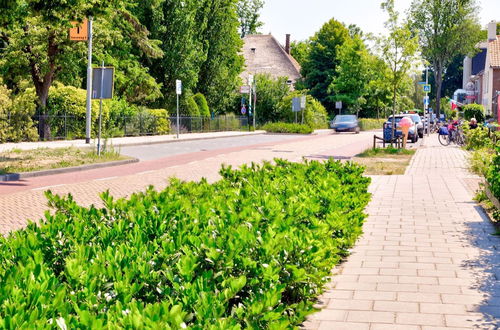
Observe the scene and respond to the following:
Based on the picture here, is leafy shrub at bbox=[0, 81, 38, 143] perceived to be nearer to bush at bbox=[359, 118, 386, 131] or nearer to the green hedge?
the green hedge

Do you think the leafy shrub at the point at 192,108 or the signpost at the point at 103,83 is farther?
the leafy shrub at the point at 192,108

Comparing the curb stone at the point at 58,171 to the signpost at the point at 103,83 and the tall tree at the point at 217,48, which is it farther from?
the tall tree at the point at 217,48

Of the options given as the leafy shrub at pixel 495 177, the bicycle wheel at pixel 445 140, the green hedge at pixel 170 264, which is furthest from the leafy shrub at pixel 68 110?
the green hedge at pixel 170 264

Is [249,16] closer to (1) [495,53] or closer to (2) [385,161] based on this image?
(1) [495,53]

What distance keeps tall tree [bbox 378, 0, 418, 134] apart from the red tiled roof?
4229 cm

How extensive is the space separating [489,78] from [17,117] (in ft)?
167

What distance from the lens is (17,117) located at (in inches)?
1174

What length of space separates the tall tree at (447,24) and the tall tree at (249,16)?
779 inches

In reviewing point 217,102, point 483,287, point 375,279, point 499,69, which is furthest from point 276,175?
point 499,69

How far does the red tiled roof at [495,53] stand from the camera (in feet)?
214

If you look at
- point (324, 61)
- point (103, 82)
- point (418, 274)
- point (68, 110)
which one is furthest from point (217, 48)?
point (418, 274)

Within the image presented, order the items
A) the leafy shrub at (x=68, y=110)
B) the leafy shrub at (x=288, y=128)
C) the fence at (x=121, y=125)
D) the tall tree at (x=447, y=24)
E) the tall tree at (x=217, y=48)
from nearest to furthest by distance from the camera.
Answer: the fence at (x=121, y=125)
the leafy shrub at (x=68, y=110)
the leafy shrub at (x=288, y=128)
the tall tree at (x=217, y=48)
the tall tree at (x=447, y=24)

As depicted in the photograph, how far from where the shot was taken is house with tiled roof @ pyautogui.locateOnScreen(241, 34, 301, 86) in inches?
3472

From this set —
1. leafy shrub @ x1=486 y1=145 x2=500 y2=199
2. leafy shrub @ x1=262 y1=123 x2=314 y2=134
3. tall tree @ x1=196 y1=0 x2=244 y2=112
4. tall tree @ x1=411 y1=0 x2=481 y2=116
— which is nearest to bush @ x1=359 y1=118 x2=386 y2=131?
tall tree @ x1=411 y1=0 x2=481 y2=116
